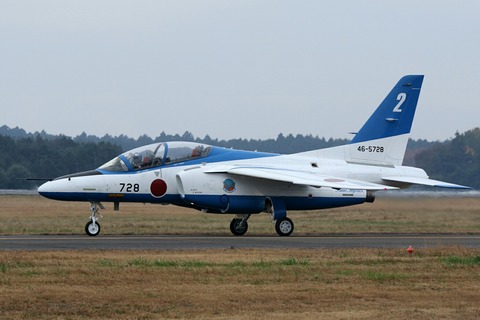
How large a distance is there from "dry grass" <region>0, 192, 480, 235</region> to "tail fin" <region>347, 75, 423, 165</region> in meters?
2.36

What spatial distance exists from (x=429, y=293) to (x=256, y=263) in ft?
13.3

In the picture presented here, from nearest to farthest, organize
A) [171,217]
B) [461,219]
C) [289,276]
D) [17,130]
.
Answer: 1. [289,276]
2. [461,219]
3. [171,217]
4. [17,130]

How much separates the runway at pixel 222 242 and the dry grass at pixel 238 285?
6.75 feet

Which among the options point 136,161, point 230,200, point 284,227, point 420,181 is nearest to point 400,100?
point 420,181

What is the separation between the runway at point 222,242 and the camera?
22719mm

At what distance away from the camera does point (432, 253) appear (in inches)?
828

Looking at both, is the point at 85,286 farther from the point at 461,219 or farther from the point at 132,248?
the point at 461,219

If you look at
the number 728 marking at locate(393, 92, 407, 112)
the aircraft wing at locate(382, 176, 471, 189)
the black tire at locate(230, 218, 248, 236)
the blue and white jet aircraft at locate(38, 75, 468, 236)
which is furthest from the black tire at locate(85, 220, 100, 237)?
the number 728 marking at locate(393, 92, 407, 112)

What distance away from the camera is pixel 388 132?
29.8 meters

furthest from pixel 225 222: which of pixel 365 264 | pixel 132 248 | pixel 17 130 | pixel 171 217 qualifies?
pixel 17 130

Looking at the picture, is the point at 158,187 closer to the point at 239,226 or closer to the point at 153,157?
the point at 153,157

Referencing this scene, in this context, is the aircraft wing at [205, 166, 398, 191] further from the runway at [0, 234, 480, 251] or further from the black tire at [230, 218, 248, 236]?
the black tire at [230, 218, 248, 236]

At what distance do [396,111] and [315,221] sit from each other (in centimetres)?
1007

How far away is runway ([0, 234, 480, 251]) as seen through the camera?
22.7 m
